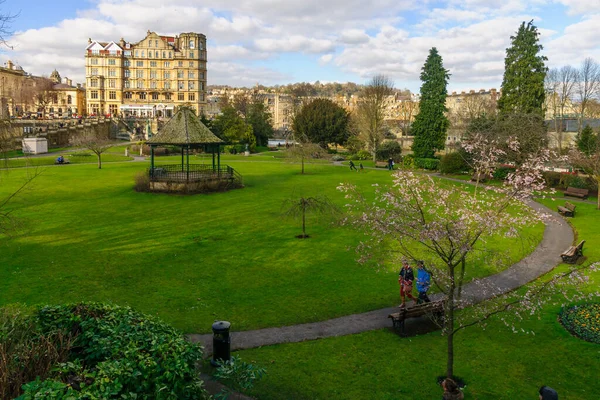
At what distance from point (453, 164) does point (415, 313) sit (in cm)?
3669

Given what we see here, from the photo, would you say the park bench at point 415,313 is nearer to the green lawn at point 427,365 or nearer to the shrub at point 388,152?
the green lawn at point 427,365

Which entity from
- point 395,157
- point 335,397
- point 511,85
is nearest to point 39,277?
point 335,397

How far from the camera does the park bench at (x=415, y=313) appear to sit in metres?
11.7

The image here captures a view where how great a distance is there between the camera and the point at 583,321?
41.0 ft

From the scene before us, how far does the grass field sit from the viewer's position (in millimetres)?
13555

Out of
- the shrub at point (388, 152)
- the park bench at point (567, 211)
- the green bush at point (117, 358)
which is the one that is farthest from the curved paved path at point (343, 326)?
the shrub at point (388, 152)

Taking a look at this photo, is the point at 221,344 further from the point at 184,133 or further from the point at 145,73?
the point at 145,73

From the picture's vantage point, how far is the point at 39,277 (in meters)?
15.3

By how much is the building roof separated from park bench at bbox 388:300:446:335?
24.7m

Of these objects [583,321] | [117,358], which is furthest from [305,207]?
[117,358]

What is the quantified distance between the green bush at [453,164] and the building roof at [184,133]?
24.0 metres

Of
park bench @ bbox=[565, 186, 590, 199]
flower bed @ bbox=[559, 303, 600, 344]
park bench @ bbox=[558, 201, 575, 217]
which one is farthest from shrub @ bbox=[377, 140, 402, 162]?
flower bed @ bbox=[559, 303, 600, 344]

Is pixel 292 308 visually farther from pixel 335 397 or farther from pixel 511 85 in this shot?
pixel 511 85

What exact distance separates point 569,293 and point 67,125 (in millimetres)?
71258
